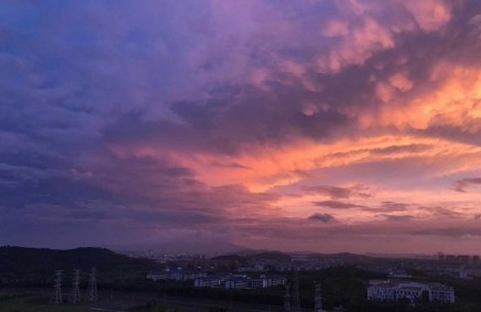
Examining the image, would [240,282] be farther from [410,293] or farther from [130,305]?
[410,293]

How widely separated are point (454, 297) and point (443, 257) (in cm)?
10305

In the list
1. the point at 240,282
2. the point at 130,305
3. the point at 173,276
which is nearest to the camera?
the point at 130,305

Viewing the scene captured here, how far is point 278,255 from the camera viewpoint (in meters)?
145

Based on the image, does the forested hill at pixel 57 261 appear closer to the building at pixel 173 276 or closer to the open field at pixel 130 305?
the building at pixel 173 276

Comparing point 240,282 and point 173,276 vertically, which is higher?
point 173,276

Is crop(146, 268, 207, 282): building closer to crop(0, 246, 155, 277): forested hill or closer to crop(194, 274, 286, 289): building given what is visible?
crop(194, 274, 286, 289): building

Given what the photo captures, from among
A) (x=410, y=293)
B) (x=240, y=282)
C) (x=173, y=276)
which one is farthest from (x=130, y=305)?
(x=173, y=276)

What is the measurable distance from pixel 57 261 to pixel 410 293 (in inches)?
2711

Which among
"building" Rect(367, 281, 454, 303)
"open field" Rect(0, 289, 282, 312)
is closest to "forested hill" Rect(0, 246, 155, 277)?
"open field" Rect(0, 289, 282, 312)

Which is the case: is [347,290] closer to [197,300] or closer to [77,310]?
[197,300]

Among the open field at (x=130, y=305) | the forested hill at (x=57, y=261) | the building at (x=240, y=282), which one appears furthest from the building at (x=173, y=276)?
the forested hill at (x=57, y=261)

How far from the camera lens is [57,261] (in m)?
94.0

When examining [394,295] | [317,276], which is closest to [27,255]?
[317,276]

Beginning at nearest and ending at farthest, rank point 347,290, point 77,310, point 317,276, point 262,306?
point 77,310
point 262,306
point 347,290
point 317,276
